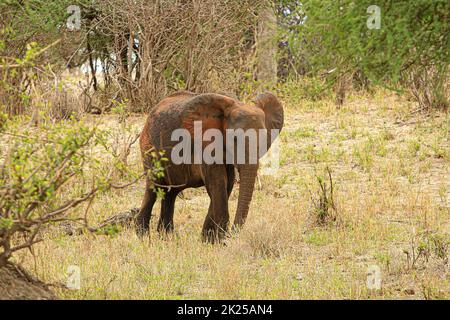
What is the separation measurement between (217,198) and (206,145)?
0.59m

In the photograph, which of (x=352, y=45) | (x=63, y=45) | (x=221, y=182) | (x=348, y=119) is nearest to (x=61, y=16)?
(x=63, y=45)

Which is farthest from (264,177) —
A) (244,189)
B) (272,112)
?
(244,189)

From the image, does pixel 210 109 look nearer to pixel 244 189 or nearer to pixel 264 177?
pixel 244 189

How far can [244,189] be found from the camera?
27.5ft

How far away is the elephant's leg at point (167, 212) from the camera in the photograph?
944cm

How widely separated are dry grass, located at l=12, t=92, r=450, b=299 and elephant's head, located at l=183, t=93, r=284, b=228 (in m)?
0.38

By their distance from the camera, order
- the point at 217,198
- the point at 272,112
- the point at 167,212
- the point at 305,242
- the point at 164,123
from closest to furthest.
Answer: the point at 217,198, the point at 305,242, the point at 164,123, the point at 272,112, the point at 167,212

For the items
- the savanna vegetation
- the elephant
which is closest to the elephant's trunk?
the elephant

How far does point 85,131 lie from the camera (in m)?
5.60

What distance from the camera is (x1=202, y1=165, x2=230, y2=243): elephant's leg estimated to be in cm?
859

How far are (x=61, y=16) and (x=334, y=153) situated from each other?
309 inches

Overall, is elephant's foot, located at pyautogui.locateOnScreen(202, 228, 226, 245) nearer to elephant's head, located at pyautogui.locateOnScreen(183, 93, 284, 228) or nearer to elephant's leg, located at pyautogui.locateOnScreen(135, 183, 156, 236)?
elephant's head, located at pyautogui.locateOnScreen(183, 93, 284, 228)
